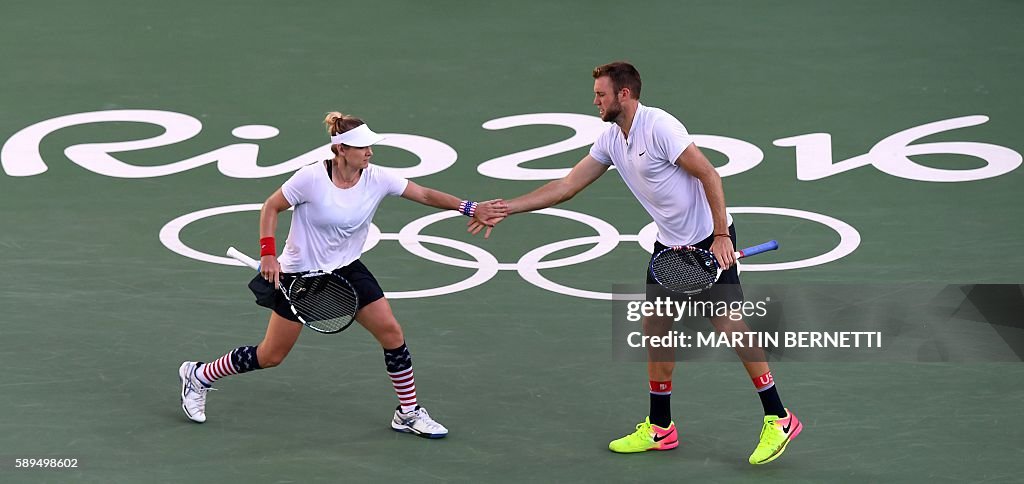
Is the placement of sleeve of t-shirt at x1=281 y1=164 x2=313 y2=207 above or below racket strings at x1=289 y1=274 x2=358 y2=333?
above

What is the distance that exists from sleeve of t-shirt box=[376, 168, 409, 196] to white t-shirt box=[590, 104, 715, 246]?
1362 millimetres

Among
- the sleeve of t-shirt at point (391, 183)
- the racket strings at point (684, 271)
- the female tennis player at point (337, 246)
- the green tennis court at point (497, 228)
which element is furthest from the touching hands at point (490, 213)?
the racket strings at point (684, 271)

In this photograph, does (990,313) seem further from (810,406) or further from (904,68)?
(904,68)

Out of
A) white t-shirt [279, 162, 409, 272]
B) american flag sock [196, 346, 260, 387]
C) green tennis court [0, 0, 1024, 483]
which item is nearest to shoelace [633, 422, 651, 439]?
green tennis court [0, 0, 1024, 483]

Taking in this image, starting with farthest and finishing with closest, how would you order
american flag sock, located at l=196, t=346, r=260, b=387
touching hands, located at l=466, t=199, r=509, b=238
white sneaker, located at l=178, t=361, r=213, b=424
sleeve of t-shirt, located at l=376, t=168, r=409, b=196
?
touching hands, located at l=466, t=199, r=509, b=238, white sneaker, located at l=178, t=361, r=213, b=424, american flag sock, located at l=196, t=346, r=260, b=387, sleeve of t-shirt, located at l=376, t=168, r=409, b=196

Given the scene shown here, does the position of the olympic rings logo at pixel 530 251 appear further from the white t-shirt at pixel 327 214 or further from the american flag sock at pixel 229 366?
the white t-shirt at pixel 327 214

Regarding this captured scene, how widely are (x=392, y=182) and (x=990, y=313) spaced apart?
4.94 metres

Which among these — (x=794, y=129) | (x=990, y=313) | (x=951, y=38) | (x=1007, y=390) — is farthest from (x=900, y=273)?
(x=951, y=38)

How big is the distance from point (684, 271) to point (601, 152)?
3.39 ft

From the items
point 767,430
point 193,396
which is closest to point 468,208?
point 193,396

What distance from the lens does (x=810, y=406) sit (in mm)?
10836

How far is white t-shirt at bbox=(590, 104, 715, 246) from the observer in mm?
9773

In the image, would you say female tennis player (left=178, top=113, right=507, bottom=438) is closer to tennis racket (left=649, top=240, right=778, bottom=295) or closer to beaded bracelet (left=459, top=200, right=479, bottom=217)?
beaded bracelet (left=459, top=200, right=479, bottom=217)

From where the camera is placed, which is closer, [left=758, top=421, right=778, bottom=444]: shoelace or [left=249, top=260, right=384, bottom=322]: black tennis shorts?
[left=758, top=421, right=778, bottom=444]: shoelace
